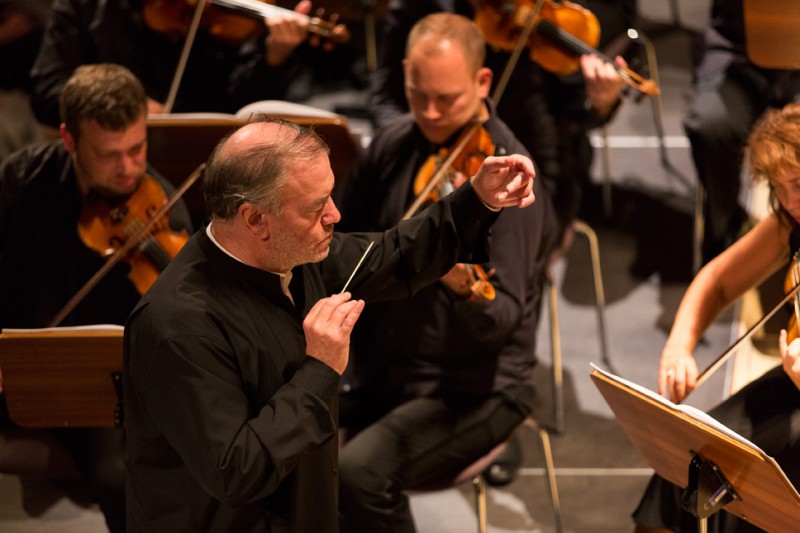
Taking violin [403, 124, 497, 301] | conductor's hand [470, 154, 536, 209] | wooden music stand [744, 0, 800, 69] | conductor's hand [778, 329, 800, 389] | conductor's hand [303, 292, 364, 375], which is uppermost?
wooden music stand [744, 0, 800, 69]

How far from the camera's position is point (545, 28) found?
3328mm

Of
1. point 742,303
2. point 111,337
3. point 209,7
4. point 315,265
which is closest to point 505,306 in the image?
point 315,265

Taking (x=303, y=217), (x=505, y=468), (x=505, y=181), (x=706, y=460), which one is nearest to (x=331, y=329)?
(x=303, y=217)

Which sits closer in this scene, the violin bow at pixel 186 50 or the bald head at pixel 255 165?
the bald head at pixel 255 165

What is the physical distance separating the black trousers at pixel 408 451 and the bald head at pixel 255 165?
2.78 ft

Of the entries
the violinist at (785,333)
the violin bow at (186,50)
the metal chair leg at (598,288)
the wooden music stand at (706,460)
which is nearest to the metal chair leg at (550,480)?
the violinist at (785,333)

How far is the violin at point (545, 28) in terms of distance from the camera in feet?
10.8

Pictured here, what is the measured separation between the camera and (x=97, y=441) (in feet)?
8.54

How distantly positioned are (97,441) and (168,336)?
3.04 feet

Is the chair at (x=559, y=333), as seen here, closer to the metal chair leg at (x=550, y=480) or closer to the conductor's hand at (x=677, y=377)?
the metal chair leg at (x=550, y=480)

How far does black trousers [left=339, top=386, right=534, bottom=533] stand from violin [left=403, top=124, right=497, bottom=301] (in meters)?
0.35

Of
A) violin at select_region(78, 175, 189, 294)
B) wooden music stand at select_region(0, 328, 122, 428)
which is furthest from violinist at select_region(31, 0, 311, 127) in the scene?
wooden music stand at select_region(0, 328, 122, 428)

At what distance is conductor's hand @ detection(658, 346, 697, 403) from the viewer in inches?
91.7

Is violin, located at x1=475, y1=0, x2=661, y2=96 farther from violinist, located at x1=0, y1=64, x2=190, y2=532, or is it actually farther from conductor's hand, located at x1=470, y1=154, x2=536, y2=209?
conductor's hand, located at x1=470, y1=154, x2=536, y2=209
